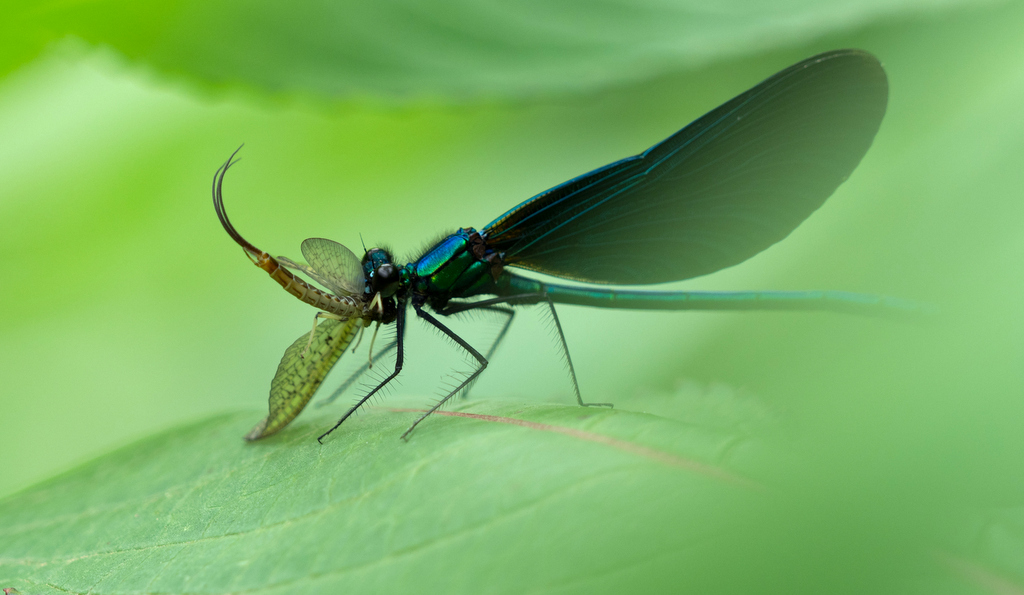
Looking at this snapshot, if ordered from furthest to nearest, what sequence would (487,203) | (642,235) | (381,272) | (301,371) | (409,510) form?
(487,203), (642,235), (381,272), (301,371), (409,510)

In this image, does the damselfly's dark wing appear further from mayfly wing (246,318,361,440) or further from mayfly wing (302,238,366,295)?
mayfly wing (246,318,361,440)

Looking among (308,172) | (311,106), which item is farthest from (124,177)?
(311,106)

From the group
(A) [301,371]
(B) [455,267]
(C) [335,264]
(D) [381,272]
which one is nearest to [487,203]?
(B) [455,267]

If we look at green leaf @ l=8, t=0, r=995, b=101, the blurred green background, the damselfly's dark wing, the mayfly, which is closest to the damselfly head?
the mayfly

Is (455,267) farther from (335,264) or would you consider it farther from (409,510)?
(409,510)

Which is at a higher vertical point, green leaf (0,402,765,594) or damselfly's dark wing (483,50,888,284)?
damselfly's dark wing (483,50,888,284)
